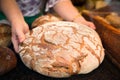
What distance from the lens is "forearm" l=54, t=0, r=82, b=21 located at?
2.93 ft

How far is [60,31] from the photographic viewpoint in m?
0.67

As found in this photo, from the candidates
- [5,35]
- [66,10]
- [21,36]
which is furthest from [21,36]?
[66,10]

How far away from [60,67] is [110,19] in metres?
0.36

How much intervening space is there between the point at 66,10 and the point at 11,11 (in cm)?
23

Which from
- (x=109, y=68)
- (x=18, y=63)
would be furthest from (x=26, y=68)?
(x=109, y=68)

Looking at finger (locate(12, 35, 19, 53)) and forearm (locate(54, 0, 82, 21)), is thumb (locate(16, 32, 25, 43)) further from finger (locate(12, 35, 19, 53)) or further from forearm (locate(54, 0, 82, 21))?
forearm (locate(54, 0, 82, 21))

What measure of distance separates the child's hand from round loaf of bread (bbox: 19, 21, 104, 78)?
2 centimetres

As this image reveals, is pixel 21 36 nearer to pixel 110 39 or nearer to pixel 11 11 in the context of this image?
pixel 11 11

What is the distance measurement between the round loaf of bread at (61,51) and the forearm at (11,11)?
0.09 metres

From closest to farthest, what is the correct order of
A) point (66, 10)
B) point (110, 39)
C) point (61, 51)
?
point (61, 51) < point (110, 39) < point (66, 10)

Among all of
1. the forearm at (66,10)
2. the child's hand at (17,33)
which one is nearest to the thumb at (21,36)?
the child's hand at (17,33)

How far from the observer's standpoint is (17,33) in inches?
28.1

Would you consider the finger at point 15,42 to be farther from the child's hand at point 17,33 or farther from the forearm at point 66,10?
the forearm at point 66,10

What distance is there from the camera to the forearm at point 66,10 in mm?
894
